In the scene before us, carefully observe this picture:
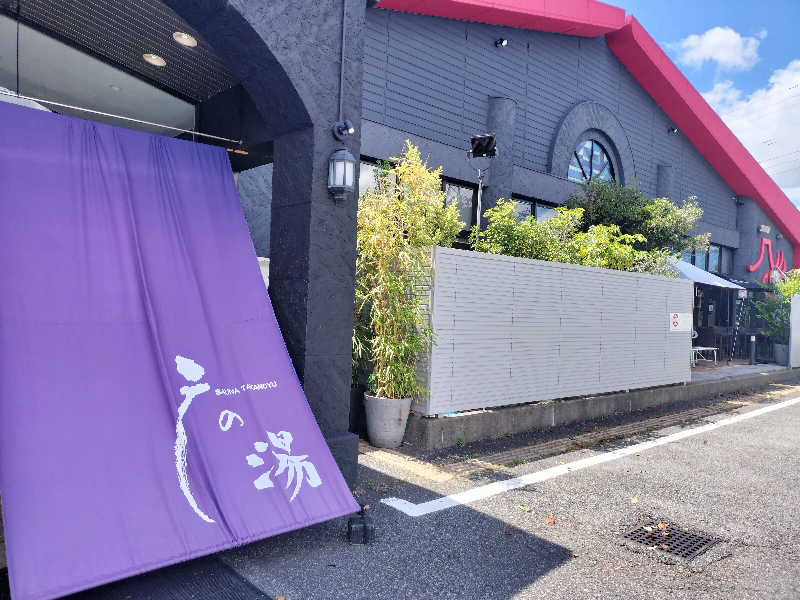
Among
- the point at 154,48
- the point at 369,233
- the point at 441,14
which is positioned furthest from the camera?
the point at 441,14

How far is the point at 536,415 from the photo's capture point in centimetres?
764

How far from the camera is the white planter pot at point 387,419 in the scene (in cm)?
623

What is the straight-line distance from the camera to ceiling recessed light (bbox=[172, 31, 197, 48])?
4770 mm

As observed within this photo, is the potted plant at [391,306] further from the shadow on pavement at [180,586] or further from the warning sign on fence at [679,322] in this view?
the warning sign on fence at [679,322]

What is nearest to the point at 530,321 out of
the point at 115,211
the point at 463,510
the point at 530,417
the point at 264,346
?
the point at 530,417

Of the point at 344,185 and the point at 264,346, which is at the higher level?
the point at 344,185

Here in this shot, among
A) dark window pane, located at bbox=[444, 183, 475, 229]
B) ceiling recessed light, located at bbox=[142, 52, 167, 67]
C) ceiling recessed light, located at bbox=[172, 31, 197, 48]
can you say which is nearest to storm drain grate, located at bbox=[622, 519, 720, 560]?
ceiling recessed light, located at bbox=[172, 31, 197, 48]

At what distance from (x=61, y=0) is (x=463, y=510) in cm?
550

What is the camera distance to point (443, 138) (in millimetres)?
12430

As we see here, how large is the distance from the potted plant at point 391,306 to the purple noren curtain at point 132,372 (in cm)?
198

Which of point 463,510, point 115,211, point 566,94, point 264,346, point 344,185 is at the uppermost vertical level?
point 566,94

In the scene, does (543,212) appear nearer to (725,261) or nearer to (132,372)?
(725,261)

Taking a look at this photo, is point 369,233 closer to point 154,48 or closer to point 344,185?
point 344,185

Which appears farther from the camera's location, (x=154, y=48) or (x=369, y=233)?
(x=369, y=233)
